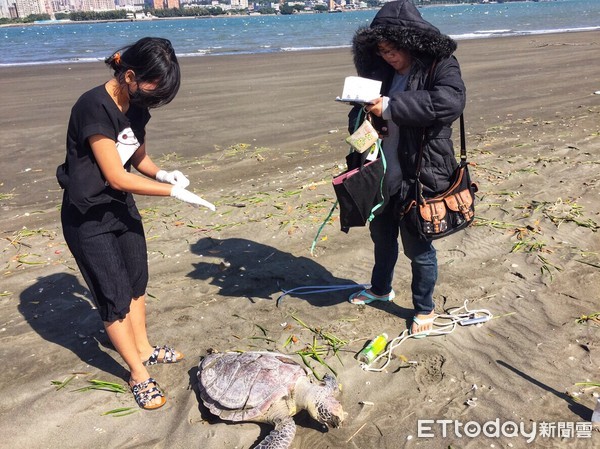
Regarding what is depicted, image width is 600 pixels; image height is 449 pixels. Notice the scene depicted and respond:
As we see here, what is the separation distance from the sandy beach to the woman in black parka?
0.65m

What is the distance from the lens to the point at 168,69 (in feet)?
8.65

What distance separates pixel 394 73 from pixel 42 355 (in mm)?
3245

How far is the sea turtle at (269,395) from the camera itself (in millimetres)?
2900

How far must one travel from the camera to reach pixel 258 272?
4.71 metres

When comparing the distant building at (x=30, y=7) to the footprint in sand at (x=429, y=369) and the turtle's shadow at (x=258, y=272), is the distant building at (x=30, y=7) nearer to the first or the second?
the turtle's shadow at (x=258, y=272)

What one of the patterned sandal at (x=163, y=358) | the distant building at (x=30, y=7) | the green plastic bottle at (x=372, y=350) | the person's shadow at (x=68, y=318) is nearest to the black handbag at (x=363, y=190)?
the green plastic bottle at (x=372, y=350)

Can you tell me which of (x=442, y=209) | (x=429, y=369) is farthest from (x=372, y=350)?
(x=442, y=209)

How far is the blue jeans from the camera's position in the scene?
11.5 feet

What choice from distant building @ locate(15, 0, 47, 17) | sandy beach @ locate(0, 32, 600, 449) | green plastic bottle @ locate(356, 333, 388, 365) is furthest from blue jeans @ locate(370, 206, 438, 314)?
distant building @ locate(15, 0, 47, 17)

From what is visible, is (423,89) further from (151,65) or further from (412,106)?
(151,65)

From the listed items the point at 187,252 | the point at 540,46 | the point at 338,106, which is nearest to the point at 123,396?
the point at 187,252

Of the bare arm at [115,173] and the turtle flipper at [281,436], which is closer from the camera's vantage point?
the bare arm at [115,173]

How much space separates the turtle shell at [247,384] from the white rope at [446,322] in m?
0.79

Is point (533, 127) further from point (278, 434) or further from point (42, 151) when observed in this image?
point (42, 151)
